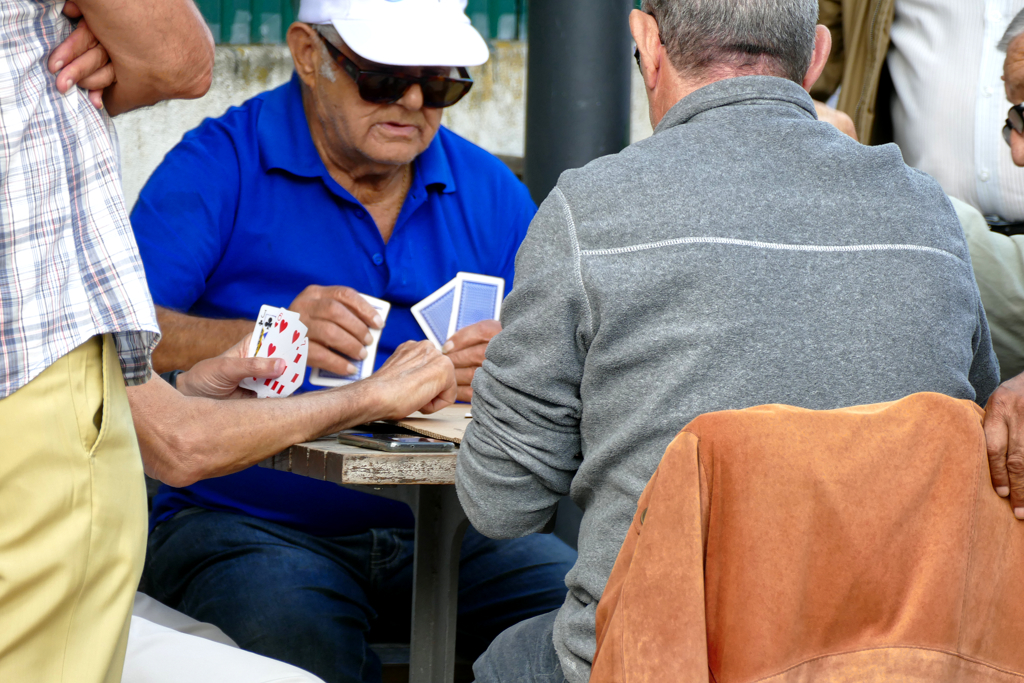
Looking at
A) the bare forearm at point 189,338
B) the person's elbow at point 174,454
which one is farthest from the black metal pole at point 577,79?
the person's elbow at point 174,454

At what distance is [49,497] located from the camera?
1099 mm

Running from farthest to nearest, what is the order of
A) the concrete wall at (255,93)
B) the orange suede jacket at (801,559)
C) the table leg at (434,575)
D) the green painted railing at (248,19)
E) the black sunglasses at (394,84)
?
the green painted railing at (248,19)
the concrete wall at (255,93)
the black sunglasses at (394,84)
the table leg at (434,575)
the orange suede jacket at (801,559)

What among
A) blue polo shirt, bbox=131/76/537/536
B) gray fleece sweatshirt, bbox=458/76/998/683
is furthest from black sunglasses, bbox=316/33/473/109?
gray fleece sweatshirt, bbox=458/76/998/683

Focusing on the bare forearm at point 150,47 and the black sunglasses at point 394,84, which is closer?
the bare forearm at point 150,47

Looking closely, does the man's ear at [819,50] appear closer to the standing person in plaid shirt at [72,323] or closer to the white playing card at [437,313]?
the standing person in plaid shirt at [72,323]

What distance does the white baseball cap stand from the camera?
2588 mm

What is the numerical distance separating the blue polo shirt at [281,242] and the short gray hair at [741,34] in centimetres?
134

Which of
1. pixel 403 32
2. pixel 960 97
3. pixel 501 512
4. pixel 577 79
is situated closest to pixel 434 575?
pixel 501 512

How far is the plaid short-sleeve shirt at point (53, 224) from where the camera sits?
3.66 ft

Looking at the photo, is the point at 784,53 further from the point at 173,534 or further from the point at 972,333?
the point at 173,534

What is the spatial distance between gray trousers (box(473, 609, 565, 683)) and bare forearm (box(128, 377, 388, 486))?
0.55 metres

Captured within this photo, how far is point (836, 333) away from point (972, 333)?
0.25 metres

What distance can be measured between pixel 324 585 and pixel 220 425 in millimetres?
557

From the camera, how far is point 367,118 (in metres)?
2.67
